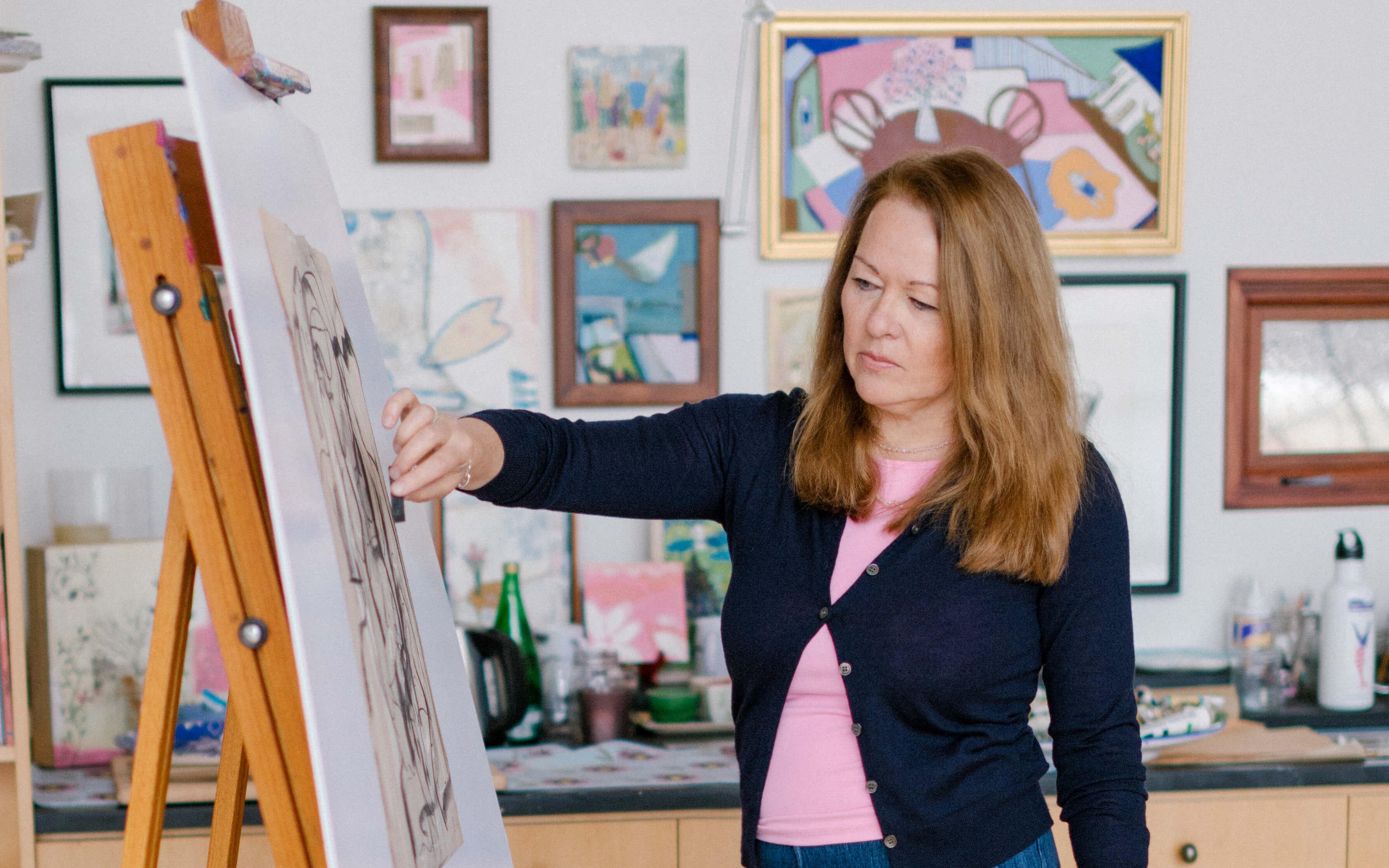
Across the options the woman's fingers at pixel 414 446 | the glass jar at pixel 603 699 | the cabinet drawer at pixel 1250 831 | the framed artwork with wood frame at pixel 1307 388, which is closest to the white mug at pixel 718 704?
the glass jar at pixel 603 699

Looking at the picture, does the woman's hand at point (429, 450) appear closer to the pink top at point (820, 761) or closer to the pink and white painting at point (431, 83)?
the pink top at point (820, 761)

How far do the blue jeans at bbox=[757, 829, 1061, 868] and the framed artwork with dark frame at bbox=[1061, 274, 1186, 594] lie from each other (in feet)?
3.65

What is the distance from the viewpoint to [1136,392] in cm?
217

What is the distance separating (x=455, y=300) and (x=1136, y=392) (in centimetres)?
126

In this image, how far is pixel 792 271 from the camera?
2102 mm

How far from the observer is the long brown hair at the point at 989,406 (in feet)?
3.73

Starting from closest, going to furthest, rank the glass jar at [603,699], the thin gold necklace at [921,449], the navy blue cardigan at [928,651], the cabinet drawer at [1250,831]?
the navy blue cardigan at [928,651]
the thin gold necklace at [921,449]
the cabinet drawer at [1250,831]
the glass jar at [603,699]

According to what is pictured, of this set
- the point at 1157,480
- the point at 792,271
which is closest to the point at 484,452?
the point at 792,271

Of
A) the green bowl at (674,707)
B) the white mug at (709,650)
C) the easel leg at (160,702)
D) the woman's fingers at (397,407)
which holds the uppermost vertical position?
the woman's fingers at (397,407)

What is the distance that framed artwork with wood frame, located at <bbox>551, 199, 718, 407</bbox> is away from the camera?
2043 millimetres

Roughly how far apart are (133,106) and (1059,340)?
157cm

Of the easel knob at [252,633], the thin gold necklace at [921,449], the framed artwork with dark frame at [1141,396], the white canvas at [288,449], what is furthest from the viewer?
the framed artwork with dark frame at [1141,396]

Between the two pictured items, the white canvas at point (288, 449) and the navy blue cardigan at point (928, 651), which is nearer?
the white canvas at point (288, 449)

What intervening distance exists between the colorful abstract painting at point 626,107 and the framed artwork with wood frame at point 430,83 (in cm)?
16
